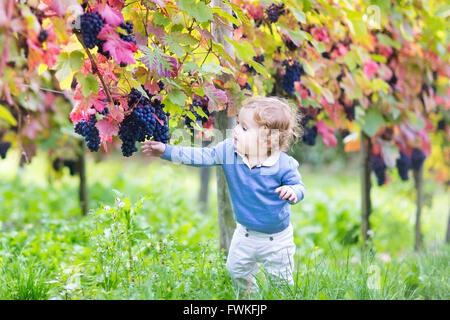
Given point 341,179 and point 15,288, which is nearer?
point 15,288

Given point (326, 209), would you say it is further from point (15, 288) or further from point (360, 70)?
point (15, 288)

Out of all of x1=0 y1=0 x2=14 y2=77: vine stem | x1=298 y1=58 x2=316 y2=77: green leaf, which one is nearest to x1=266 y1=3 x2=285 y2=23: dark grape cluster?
x1=298 y1=58 x2=316 y2=77: green leaf

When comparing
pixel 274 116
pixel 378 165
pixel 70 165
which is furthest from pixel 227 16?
pixel 70 165

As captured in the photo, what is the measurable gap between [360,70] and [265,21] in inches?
36.1

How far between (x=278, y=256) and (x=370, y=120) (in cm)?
168

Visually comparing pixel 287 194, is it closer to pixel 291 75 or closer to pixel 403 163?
pixel 291 75

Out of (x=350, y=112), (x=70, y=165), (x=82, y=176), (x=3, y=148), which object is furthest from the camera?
(x=70, y=165)

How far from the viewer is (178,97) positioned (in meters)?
2.21

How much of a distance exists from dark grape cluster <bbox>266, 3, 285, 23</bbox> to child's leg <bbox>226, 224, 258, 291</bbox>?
112 centimetres

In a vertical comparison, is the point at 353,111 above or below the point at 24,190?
above

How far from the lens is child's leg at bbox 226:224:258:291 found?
2520mm

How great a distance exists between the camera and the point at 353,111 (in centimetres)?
357

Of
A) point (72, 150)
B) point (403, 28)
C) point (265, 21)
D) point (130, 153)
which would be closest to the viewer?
point (130, 153)

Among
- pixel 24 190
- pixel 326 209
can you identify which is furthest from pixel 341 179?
pixel 24 190
